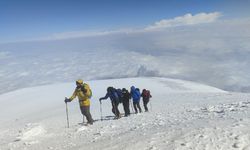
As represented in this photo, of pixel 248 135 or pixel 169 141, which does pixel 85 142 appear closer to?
pixel 169 141

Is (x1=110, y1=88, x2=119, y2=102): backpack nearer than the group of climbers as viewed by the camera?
No

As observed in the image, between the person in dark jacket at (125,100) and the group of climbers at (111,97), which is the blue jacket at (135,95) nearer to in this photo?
the group of climbers at (111,97)

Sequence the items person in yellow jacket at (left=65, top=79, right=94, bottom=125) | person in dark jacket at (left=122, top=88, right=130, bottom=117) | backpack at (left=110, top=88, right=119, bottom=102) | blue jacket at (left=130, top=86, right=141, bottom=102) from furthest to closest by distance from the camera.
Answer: blue jacket at (left=130, top=86, right=141, bottom=102)
person in dark jacket at (left=122, top=88, right=130, bottom=117)
backpack at (left=110, top=88, right=119, bottom=102)
person in yellow jacket at (left=65, top=79, right=94, bottom=125)

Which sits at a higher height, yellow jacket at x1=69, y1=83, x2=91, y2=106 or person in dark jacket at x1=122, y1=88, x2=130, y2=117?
yellow jacket at x1=69, y1=83, x2=91, y2=106

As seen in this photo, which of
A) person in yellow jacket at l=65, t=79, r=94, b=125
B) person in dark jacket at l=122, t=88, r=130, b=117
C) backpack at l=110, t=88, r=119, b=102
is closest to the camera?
person in yellow jacket at l=65, t=79, r=94, b=125

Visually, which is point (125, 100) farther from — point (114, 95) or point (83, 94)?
point (83, 94)

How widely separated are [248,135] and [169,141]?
159 cm

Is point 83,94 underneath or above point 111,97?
above

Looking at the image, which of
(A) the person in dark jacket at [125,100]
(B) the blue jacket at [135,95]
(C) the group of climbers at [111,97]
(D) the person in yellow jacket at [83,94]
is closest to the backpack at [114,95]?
(C) the group of climbers at [111,97]

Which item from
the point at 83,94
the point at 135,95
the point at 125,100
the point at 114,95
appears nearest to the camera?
the point at 83,94

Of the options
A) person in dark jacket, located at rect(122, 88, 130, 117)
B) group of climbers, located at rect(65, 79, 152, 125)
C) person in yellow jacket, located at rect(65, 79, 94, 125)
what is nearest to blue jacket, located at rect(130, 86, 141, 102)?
group of climbers, located at rect(65, 79, 152, 125)

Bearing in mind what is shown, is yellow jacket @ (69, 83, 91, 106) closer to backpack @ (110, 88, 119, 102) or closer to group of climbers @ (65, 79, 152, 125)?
group of climbers @ (65, 79, 152, 125)

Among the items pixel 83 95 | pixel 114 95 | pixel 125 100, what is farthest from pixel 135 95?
pixel 83 95

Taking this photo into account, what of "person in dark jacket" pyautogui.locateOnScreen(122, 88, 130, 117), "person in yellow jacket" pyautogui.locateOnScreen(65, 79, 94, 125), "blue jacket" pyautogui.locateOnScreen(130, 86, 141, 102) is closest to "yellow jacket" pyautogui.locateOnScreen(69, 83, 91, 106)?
"person in yellow jacket" pyautogui.locateOnScreen(65, 79, 94, 125)
